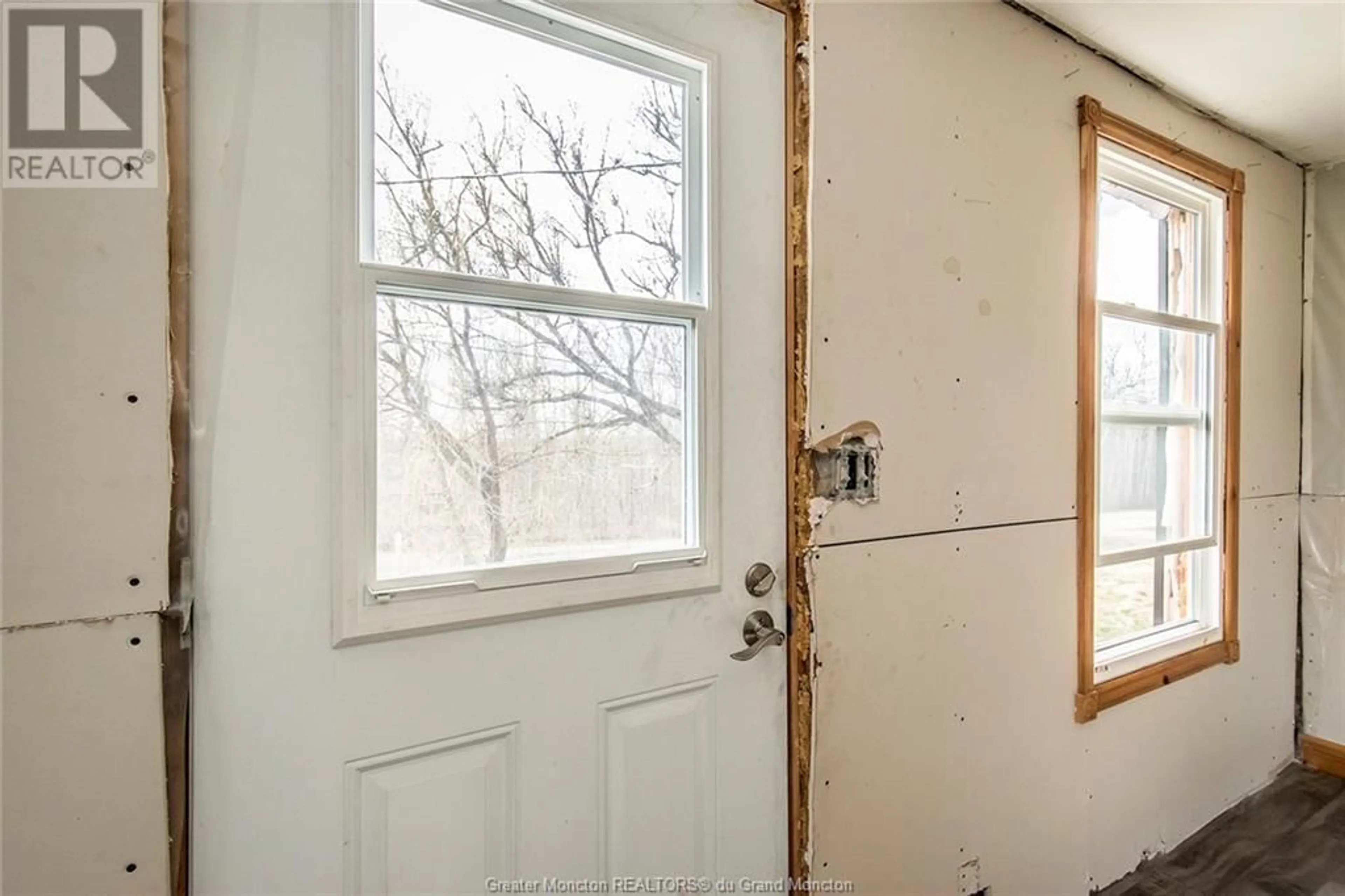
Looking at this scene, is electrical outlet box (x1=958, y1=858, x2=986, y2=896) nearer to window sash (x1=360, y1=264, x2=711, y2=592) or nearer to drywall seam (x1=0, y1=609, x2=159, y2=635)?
window sash (x1=360, y1=264, x2=711, y2=592)

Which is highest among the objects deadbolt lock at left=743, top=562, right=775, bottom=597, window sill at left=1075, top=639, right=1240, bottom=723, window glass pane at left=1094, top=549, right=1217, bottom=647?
deadbolt lock at left=743, top=562, right=775, bottom=597

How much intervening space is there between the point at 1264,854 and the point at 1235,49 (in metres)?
2.26

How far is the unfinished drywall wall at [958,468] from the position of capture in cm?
132

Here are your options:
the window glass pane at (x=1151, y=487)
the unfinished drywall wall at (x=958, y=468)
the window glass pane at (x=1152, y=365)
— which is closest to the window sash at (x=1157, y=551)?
the window glass pane at (x=1151, y=487)

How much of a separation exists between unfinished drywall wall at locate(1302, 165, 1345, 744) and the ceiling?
1.60 ft

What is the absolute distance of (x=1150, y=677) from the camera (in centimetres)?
195

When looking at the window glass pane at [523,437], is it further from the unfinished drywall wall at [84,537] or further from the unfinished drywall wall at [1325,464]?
the unfinished drywall wall at [1325,464]

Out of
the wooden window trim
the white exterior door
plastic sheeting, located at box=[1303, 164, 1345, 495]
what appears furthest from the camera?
plastic sheeting, located at box=[1303, 164, 1345, 495]

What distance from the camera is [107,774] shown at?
2.47 ft

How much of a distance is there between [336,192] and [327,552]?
0.45m

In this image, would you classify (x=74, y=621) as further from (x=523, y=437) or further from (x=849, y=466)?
(x=849, y=466)

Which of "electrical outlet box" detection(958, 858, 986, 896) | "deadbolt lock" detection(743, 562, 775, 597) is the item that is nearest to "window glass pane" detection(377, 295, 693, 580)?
"deadbolt lock" detection(743, 562, 775, 597)

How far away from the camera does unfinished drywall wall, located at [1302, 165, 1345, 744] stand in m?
2.52

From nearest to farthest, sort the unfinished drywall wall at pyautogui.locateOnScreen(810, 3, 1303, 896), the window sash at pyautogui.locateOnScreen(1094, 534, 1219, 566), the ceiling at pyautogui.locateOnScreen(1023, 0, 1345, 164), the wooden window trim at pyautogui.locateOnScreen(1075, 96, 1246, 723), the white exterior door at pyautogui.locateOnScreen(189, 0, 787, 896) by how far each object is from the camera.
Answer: the white exterior door at pyautogui.locateOnScreen(189, 0, 787, 896) → the unfinished drywall wall at pyautogui.locateOnScreen(810, 3, 1303, 896) → the ceiling at pyautogui.locateOnScreen(1023, 0, 1345, 164) → the wooden window trim at pyautogui.locateOnScreen(1075, 96, 1246, 723) → the window sash at pyautogui.locateOnScreen(1094, 534, 1219, 566)
